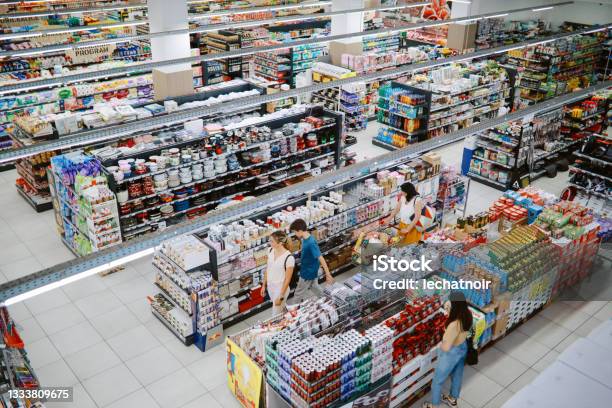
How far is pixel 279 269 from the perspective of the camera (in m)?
6.82

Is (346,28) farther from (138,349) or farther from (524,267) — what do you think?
(138,349)

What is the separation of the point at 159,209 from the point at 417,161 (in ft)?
15.8

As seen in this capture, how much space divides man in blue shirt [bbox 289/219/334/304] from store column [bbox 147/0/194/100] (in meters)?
6.98

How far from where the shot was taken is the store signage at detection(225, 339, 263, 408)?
5859 mm

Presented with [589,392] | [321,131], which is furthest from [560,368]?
[321,131]

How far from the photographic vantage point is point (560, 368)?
92.5 inches

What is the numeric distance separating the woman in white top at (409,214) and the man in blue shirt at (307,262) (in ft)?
5.53

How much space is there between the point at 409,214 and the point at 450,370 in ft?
9.36

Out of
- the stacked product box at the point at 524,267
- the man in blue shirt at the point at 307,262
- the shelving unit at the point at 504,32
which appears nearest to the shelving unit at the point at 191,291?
A: the man in blue shirt at the point at 307,262

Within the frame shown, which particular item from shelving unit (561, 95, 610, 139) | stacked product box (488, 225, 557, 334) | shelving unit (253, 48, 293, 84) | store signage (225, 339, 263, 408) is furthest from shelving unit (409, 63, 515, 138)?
store signage (225, 339, 263, 408)

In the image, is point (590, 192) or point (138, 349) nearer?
point (138, 349)

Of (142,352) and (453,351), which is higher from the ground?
(453,351)

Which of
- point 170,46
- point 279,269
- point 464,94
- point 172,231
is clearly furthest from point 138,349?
point 464,94

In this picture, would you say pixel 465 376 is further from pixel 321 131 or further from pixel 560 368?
pixel 321 131
